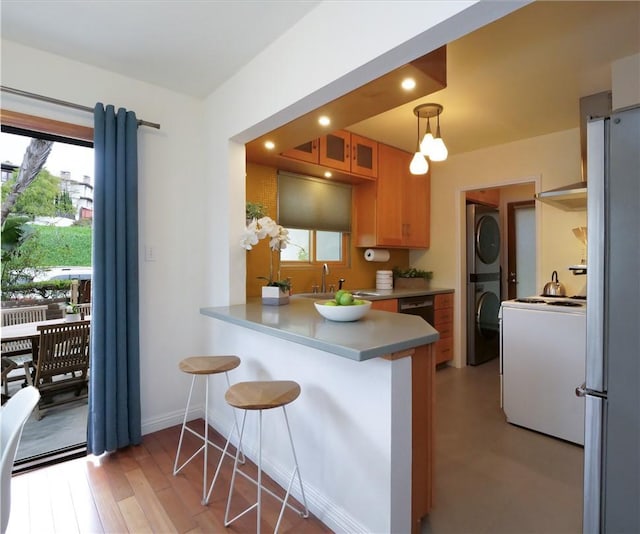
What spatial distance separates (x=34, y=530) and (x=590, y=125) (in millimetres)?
2807

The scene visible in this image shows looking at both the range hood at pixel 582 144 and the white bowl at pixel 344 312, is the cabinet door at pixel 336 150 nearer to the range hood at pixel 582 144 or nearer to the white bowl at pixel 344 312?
the range hood at pixel 582 144

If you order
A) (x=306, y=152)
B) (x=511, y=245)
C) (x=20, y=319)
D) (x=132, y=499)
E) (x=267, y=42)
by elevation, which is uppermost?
(x=267, y=42)

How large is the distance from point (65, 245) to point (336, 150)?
7.55 feet

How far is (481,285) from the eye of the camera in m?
4.27

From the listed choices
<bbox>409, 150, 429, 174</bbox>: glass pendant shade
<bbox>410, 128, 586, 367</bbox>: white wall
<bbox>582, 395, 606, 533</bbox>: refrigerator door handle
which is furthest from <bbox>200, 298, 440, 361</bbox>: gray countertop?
<bbox>410, 128, 586, 367</bbox>: white wall

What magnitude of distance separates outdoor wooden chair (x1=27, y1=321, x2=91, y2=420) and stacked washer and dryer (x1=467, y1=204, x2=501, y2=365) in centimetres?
388

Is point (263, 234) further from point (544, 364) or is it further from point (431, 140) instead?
point (544, 364)

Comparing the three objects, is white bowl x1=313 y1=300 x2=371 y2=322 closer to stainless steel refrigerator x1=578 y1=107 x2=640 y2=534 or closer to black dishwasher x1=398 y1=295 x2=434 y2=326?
stainless steel refrigerator x1=578 y1=107 x2=640 y2=534

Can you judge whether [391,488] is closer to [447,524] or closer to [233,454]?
[447,524]

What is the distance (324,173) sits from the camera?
339 centimetres

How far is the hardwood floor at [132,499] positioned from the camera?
1588 mm

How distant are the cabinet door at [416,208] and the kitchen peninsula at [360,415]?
7.86 ft

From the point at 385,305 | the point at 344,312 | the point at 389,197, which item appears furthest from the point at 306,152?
the point at 344,312

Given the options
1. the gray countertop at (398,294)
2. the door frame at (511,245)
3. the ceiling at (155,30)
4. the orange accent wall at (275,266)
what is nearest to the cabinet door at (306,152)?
the orange accent wall at (275,266)
